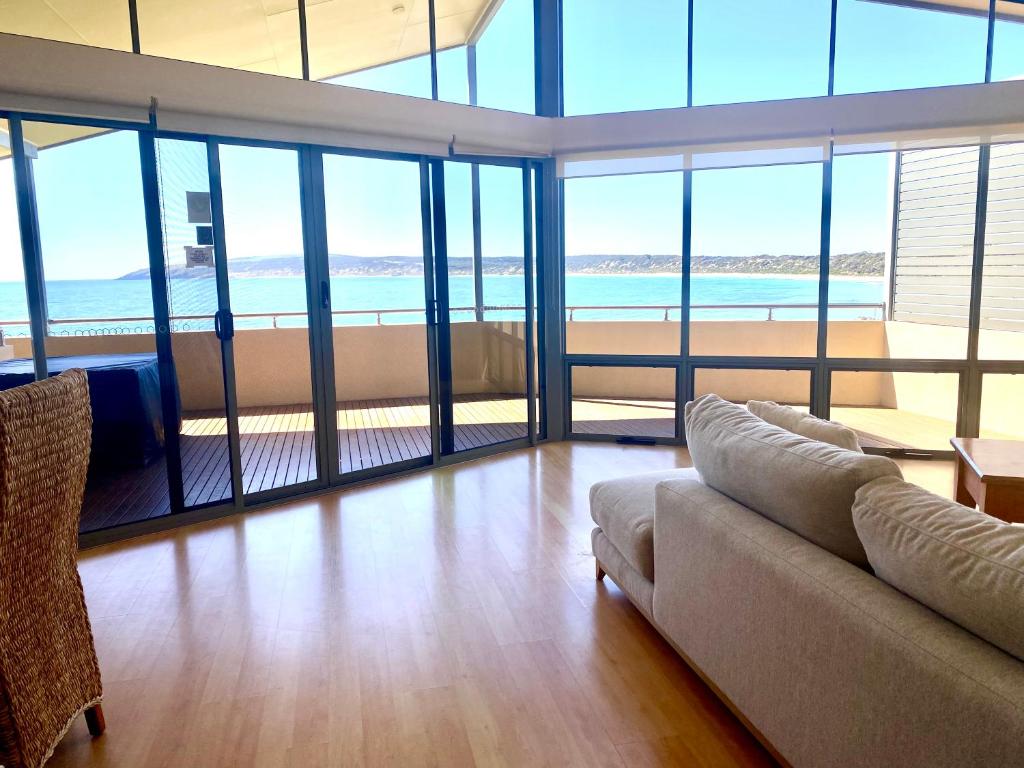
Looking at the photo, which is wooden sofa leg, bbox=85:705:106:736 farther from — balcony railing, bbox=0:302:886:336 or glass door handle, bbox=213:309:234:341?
glass door handle, bbox=213:309:234:341

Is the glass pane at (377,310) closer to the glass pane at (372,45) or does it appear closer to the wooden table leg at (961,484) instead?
the glass pane at (372,45)

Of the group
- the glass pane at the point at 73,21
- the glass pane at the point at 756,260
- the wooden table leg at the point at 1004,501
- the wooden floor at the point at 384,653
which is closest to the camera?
the wooden floor at the point at 384,653

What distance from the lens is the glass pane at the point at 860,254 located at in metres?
4.98

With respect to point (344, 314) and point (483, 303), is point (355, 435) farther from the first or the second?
point (483, 303)

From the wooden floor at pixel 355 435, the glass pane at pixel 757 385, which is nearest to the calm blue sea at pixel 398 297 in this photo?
the glass pane at pixel 757 385

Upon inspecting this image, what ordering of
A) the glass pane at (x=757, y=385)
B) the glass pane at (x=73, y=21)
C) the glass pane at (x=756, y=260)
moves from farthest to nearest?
the glass pane at (x=757, y=385)
the glass pane at (x=756, y=260)
the glass pane at (x=73, y=21)

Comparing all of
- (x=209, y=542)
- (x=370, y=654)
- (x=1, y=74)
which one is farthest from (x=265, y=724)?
(x=1, y=74)

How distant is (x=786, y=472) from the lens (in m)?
1.78

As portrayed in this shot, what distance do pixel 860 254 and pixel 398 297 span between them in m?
3.39

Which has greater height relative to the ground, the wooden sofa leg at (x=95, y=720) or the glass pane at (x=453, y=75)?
the glass pane at (x=453, y=75)

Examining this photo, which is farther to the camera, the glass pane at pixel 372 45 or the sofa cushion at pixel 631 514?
the glass pane at pixel 372 45

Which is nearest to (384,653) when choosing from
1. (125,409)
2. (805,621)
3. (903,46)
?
(805,621)

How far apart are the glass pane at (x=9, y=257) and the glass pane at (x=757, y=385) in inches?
169

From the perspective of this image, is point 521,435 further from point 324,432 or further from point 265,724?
point 265,724
